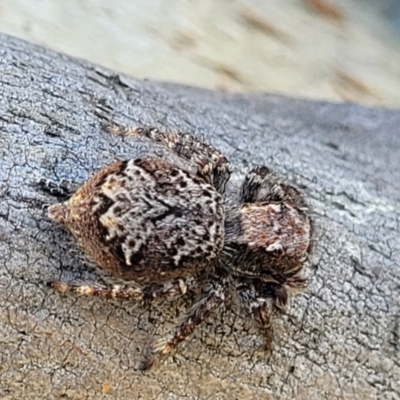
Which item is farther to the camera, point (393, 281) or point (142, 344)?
point (393, 281)

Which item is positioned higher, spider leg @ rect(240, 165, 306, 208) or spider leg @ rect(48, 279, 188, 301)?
spider leg @ rect(240, 165, 306, 208)

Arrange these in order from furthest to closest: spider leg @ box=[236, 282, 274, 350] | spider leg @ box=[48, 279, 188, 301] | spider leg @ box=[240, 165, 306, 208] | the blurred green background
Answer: the blurred green background < spider leg @ box=[240, 165, 306, 208] < spider leg @ box=[236, 282, 274, 350] < spider leg @ box=[48, 279, 188, 301]

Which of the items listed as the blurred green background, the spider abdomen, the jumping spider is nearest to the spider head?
the jumping spider

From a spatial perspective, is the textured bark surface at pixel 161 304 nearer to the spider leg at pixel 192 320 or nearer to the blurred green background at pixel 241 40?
the spider leg at pixel 192 320

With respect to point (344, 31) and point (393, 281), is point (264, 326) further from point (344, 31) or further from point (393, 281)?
point (344, 31)

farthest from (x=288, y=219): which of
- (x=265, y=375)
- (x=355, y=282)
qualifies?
(x=265, y=375)

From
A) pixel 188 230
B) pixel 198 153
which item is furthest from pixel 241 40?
pixel 188 230

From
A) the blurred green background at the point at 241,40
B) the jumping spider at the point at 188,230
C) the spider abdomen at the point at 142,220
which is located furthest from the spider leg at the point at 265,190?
the blurred green background at the point at 241,40

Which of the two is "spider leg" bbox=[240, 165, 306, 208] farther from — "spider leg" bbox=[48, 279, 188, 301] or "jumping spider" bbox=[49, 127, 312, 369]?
"spider leg" bbox=[48, 279, 188, 301]
